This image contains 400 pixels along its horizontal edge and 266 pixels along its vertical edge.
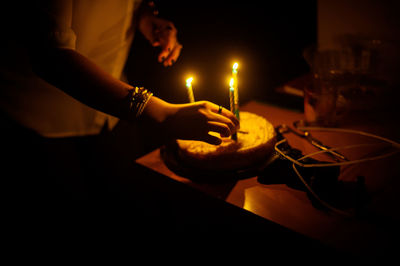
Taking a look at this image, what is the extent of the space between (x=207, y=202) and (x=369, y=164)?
24.1 inches

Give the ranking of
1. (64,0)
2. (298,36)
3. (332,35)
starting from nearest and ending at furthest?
(64,0) → (332,35) → (298,36)

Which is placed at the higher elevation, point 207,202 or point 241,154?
point 241,154

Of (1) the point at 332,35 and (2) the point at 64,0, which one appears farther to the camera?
(1) the point at 332,35

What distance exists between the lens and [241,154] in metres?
1.06

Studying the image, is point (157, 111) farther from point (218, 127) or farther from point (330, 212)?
point (330, 212)

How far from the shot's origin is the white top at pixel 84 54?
1.35 m

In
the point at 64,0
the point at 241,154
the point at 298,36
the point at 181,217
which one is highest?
the point at 64,0

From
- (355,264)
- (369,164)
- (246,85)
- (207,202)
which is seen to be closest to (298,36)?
(246,85)

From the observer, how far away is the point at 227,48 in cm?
269

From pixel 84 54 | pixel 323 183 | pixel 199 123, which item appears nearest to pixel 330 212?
pixel 323 183

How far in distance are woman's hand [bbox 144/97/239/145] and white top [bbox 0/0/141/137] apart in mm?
548

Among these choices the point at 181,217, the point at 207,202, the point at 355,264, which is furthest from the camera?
the point at 181,217

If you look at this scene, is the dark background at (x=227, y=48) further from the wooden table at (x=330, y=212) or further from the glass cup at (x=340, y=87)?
the wooden table at (x=330, y=212)

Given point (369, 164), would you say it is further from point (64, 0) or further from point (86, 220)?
point (86, 220)
